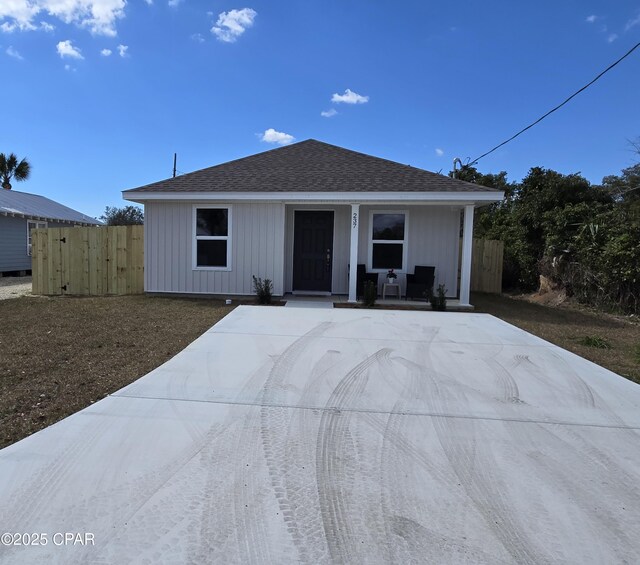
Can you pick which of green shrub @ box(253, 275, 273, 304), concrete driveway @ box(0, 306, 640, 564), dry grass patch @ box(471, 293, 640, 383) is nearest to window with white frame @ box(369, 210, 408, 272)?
dry grass patch @ box(471, 293, 640, 383)

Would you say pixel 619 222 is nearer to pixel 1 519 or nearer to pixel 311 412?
pixel 311 412

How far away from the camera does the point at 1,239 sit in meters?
17.6

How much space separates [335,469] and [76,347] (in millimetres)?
4313

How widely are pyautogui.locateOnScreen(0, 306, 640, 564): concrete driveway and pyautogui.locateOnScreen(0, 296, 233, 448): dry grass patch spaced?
313 millimetres

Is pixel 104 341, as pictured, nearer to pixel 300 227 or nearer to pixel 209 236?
pixel 209 236

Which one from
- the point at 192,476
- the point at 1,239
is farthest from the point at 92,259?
the point at 192,476

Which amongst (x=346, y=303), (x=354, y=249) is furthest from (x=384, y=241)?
(x=346, y=303)

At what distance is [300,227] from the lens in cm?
1118

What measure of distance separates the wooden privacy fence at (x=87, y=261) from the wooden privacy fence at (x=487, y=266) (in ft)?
34.7

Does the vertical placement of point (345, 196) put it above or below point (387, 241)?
above

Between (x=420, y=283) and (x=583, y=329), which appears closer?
(x=583, y=329)

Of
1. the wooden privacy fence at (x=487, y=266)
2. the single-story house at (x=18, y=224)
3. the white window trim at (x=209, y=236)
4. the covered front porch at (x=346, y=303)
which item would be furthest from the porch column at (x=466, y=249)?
the single-story house at (x=18, y=224)

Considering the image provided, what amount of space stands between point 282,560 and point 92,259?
11547 millimetres

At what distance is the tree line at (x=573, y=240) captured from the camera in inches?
407
